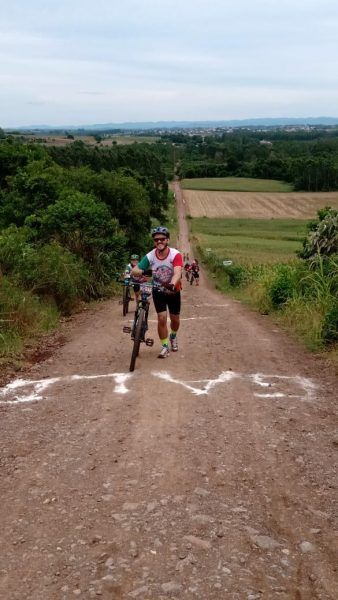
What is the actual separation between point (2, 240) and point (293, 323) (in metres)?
6.95

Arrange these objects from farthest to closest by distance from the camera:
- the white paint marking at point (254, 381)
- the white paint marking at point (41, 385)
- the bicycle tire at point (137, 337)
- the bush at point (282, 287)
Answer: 1. the bush at point (282, 287)
2. the bicycle tire at point (137, 337)
3. the white paint marking at point (254, 381)
4. the white paint marking at point (41, 385)

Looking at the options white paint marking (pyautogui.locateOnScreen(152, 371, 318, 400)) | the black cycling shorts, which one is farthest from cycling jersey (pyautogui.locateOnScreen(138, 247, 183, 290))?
white paint marking (pyautogui.locateOnScreen(152, 371, 318, 400))

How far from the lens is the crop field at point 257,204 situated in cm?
8550

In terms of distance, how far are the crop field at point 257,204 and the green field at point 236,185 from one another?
16.6ft

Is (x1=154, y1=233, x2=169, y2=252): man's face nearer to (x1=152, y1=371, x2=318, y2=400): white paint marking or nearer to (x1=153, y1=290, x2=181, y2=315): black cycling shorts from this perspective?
(x1=153, y1=290, x2=181, y2=315): black cycling shorts

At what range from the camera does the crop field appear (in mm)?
85500

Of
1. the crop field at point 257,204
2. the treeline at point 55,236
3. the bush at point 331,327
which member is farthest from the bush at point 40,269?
the crop field at point 257,204

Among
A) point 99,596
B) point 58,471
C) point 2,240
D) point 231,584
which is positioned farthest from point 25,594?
point 2,240

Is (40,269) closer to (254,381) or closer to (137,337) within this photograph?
(137,337)

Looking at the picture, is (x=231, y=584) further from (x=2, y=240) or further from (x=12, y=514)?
(x=2, y=240)

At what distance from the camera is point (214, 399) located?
282 inches

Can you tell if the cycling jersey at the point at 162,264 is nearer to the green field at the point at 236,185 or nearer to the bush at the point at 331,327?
the bush at the point at 331,327

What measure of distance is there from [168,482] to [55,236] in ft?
48.8

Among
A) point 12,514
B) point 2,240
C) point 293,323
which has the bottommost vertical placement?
point 293,323
